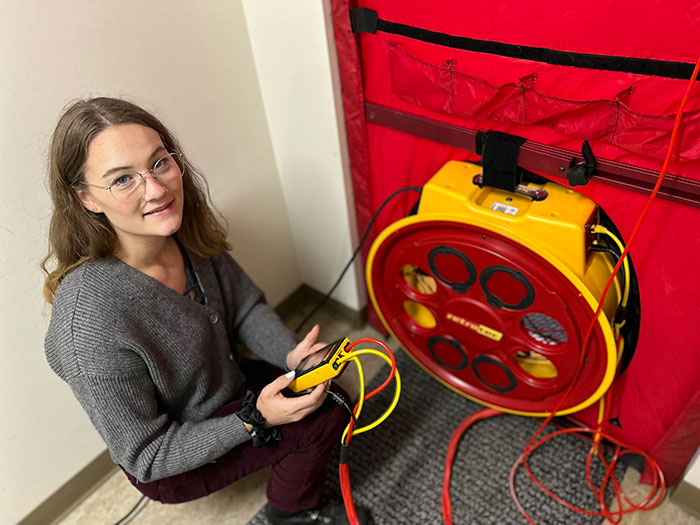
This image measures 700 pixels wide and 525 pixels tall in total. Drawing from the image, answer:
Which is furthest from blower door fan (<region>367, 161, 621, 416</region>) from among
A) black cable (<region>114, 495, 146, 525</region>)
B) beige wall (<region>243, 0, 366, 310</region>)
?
black cable (<region>114, 495, 146, 525</region>)

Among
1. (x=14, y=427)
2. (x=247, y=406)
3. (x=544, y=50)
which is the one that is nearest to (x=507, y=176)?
(x=544, y=50)

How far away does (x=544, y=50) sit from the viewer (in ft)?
2.62

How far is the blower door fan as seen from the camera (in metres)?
0.92

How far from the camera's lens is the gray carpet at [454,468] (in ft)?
3.78

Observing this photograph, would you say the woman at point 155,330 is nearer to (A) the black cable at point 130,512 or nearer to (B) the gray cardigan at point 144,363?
(B) the gray cardigan at point 144,363

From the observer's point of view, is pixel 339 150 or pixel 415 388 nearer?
pixel 339 150

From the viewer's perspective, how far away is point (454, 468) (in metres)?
1.23

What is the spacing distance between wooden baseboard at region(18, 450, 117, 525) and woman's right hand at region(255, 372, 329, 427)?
0.59m

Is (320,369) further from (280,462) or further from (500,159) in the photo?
(500,159)

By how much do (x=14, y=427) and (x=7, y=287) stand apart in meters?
0.32

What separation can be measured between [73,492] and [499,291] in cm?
108

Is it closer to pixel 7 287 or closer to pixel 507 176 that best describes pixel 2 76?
pixel 7 287

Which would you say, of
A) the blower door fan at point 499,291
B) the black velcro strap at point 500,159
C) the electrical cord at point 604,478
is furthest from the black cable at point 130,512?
the black velcro strap at point 500,159

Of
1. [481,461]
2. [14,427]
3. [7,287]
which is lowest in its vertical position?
[481,461]
